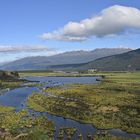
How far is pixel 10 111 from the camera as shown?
115 meters

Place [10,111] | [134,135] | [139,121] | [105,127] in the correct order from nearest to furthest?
[134,135] → [105,127] → [139,121] → [10,111]

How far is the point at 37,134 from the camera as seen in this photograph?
220 feet

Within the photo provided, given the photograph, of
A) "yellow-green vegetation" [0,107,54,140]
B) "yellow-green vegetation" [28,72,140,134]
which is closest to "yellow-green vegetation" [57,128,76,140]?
"yellow-green vegetation" [0,107,54,140]

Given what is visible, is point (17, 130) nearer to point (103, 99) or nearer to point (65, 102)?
point (65, 102)

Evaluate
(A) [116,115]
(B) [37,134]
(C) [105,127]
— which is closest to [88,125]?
(C) [105,127]

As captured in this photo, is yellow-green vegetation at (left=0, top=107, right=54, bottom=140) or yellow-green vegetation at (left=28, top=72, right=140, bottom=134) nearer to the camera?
yellow-green vegetation at (left=0, top=107, right=54, bottom=140)

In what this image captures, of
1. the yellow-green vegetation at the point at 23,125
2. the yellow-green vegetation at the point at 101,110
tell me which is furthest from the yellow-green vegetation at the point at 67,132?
the yellow-green vegetation at the point at 101,110

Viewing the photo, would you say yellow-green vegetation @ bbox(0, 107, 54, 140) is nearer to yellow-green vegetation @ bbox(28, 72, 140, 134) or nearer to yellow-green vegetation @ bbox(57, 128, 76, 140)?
yellow-green vegetation @ bbox(57, 128, 76, 140)

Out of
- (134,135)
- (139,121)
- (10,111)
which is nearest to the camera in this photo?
(134,135)

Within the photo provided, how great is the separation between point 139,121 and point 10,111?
48.4m

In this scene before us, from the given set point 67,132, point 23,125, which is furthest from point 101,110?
point 23,125

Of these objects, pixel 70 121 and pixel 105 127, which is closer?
pixel 105 127

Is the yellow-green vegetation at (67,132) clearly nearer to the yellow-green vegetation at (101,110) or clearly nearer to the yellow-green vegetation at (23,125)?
the yellow-green vegetation at (23,125)

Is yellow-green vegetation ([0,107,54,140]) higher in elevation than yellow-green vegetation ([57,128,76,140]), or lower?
higher
